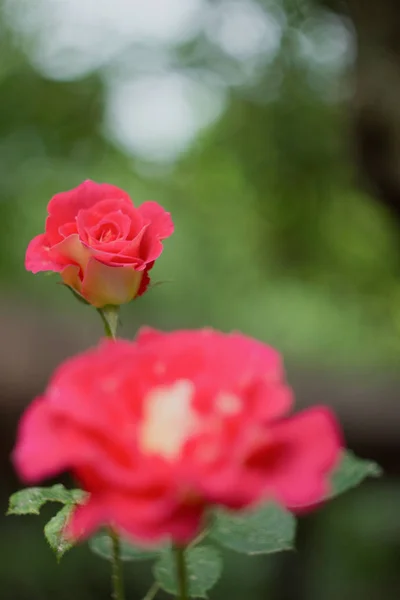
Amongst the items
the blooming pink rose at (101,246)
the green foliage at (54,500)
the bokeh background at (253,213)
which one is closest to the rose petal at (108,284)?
the blooming pink rose at (101,246)

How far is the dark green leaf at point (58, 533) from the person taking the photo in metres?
0.39

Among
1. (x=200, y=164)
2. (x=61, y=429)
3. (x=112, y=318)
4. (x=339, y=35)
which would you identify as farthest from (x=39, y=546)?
(x=200, y=164)

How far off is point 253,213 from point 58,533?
10.1 feet

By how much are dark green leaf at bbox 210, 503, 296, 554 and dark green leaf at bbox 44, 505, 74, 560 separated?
100 mm

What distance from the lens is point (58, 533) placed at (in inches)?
15.7

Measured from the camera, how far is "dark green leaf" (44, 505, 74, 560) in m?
0.39

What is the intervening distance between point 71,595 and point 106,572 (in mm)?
90

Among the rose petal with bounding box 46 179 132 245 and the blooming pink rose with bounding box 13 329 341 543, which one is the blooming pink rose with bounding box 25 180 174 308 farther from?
the blooming pink rose with bounding box 13 329 341 543

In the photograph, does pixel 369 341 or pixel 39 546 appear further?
pixel 369 341

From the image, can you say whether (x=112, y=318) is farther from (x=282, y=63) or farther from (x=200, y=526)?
(x=282, y=63)

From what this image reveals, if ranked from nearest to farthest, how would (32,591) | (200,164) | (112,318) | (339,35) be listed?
(112,318) → (32,591) → (339,35) → (200,164)

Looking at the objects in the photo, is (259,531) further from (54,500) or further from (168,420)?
(168,420)

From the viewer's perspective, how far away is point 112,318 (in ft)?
1.28

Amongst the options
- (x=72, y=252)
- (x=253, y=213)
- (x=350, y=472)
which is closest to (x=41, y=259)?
(x=72, y=252)
